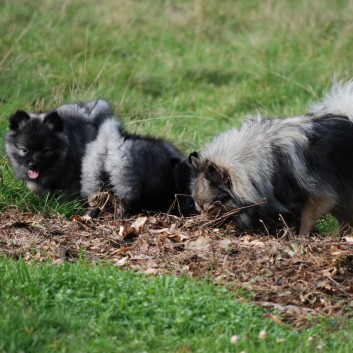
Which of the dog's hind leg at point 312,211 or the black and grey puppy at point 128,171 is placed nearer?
the dog's hind leg at point 312,211

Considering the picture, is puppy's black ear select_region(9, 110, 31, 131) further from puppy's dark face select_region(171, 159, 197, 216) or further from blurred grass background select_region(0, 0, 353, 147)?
puppy's dark face select_region(171, 159, 197, 216)

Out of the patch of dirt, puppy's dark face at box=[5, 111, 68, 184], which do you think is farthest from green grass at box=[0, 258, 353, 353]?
puppy's dark face at box=[5, 111, 68, 184]

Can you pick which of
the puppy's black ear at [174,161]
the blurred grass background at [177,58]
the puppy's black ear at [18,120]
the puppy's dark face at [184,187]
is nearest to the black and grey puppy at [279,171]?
the puppy's dark face at [184,187]

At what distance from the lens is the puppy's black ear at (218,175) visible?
8.05 m

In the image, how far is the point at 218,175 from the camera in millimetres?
8086

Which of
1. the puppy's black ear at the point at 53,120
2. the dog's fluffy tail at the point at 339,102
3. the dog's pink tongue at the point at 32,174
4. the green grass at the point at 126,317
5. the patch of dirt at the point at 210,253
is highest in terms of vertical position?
the dog's fluffy tail at the point at 339,102

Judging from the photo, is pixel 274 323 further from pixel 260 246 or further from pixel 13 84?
pixel 13 84

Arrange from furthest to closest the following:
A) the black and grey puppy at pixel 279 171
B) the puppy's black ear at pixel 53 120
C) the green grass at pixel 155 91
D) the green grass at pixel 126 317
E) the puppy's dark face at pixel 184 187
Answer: the puppy's black ear at pixel 53 120 < the puppy's dark face at pixel 184 187 < the black and grey puppy at pixel 279 171 < the green grass at pixel 155 91 < the green grass at pixel 126 317

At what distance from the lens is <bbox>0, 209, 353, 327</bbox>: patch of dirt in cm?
644

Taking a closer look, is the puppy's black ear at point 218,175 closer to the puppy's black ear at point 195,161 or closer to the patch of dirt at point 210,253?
the puppy's black ear at point 195,161

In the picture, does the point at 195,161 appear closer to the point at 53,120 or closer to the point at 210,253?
the point at 210,253

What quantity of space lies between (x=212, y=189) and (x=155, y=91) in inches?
218

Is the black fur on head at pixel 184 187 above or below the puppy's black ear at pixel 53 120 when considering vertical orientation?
below

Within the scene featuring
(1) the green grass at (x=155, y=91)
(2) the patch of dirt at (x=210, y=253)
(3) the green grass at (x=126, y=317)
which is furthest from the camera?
(2) the patch of dirt at (x=210, y=253)
